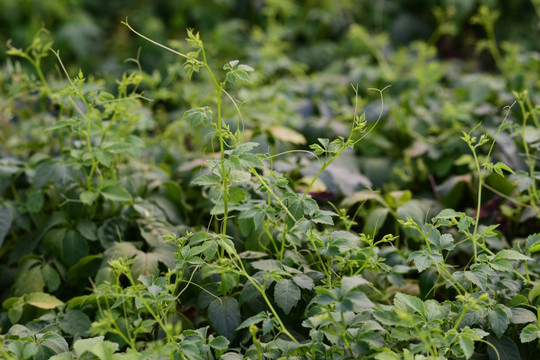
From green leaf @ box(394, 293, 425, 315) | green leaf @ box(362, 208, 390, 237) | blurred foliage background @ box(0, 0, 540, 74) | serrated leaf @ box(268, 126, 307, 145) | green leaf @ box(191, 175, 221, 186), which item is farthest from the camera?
blurred foliage background @ box(0, 0, 540, 74)

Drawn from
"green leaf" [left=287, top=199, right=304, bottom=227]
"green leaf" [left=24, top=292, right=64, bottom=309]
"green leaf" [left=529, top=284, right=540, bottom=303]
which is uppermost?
"green leaf" [left=287, top=199, right=304, bottom=227]

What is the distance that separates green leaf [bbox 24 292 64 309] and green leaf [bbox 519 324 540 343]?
3.96 ft

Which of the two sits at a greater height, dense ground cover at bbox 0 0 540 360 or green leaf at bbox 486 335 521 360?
dense ground cover at bbox 0 0 540 360

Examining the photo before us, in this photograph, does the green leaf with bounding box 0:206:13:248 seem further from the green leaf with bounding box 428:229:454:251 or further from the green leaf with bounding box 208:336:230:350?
the green leaf with bounding box 428:229:454:251

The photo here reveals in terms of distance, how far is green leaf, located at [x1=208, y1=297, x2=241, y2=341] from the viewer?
1.33 metres

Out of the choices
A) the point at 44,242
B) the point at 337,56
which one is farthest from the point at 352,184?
the point at 337,56

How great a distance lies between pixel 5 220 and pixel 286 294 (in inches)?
38.1

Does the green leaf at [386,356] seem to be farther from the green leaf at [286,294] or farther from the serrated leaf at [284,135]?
the serrated leaf at [284,135]

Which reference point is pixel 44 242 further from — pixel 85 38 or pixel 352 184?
pixel 85 38

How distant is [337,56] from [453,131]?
1521 mm

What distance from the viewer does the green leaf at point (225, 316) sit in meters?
1.33

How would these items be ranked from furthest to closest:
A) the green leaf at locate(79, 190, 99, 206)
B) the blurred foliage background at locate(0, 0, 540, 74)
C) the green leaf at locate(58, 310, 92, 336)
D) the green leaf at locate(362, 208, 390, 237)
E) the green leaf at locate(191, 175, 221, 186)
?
the blurred foliage background at locate(0, 0, 540, 74) < the green leaf at locate(362, 208, 390, 237) < the green leaf at locate(79, 190, 99, 206) < the green leaf at locate(58, 310, 92, 336) < the green leaf at locate(191, 175, 221, 186)

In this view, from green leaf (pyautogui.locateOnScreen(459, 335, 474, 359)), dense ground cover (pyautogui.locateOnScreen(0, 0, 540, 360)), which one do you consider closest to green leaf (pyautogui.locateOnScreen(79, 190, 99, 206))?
dense ground cover (pyautogui.locateOnScreen(0, 0, 540, 360))

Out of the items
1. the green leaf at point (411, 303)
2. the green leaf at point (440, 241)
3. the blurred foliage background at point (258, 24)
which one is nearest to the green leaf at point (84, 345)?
the green leaf at point (411, 303)
